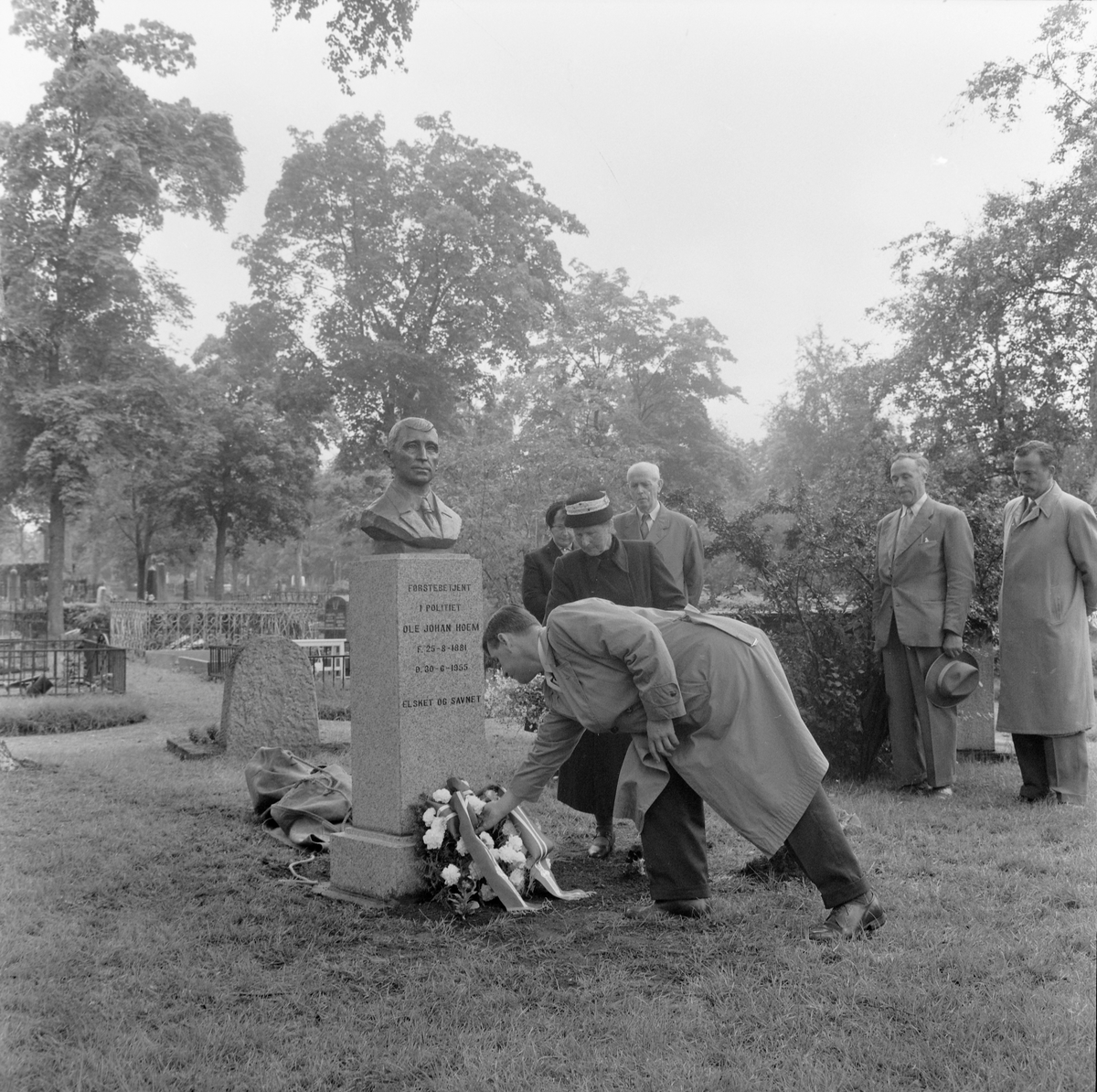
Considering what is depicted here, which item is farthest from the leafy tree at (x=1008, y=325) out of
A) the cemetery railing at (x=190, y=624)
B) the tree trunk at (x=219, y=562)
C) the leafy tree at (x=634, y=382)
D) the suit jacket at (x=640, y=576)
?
the tree trunk at (x=219, y=562)

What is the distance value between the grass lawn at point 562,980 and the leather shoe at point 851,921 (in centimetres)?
7

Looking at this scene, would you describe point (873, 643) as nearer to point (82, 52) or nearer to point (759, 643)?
point (759, 643)

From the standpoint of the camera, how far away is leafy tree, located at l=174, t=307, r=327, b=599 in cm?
2230

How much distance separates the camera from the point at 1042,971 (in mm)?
3408

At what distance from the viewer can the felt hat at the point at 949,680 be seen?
6.23m

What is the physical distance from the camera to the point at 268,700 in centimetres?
959

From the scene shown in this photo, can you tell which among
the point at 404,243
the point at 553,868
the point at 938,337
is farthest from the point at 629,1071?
the point at 404,243

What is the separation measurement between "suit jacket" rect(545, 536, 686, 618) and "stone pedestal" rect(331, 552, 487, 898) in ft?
1.84

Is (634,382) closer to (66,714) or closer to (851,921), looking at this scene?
(66,714)

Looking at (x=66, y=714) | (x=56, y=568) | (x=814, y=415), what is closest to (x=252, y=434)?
(x=56, y=568)

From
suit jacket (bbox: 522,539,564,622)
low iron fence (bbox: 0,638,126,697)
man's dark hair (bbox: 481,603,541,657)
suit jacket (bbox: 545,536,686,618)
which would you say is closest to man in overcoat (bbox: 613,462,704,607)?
suit jacket (bbox: 522,539,564,622)

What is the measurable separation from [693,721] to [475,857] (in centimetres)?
134

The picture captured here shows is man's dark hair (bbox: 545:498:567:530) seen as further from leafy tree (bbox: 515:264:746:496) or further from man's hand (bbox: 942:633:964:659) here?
leafy tree (bbox: 515:264:746:496)

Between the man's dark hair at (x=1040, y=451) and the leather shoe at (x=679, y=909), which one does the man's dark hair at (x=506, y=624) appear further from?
the man's dark hair at (x=1040, y=451)
